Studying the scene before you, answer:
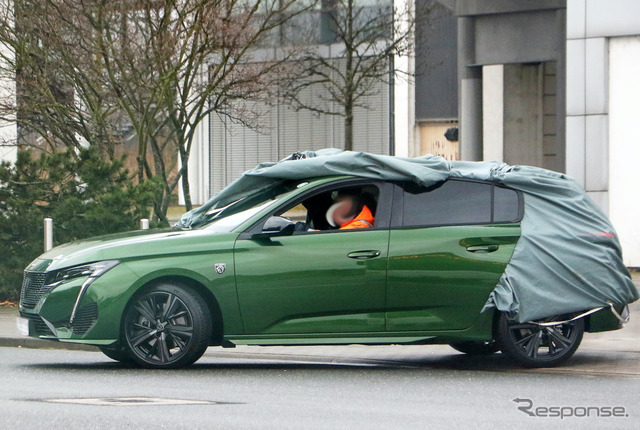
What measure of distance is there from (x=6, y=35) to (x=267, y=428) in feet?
42.7

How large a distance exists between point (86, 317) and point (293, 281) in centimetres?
157

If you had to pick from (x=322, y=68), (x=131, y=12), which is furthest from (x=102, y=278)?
(x=322, y=68)

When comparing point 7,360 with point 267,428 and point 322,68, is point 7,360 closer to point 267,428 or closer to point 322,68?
point 267,428

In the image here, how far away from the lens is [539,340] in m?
9.30

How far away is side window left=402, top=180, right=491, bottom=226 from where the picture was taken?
9148 mm

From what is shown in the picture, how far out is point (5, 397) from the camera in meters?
7.62

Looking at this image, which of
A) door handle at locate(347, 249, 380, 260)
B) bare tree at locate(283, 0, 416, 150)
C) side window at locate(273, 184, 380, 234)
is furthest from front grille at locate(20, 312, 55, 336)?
bare tree at locate(283, 0, 416, 150)

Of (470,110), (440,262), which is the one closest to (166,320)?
(440,262)

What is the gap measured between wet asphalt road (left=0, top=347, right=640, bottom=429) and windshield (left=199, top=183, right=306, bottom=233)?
1.14m

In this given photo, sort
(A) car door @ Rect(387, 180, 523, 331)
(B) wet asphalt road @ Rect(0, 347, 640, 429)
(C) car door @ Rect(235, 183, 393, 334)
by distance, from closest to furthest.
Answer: (B) wet asphalt road @ Rect(0, 347, 640, 429)
(C) car door @ Rect(235, 183, 393, 334)
(A) car door @ Rect(387, 180, 523, 331)

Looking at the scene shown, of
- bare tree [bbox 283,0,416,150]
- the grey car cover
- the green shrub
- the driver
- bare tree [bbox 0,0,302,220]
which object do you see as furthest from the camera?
bare tree [bbox 283,0,416,150]

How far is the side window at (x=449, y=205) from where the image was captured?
9.15 m

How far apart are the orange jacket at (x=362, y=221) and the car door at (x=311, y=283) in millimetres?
165

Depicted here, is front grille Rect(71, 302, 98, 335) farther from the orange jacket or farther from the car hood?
the orange jacket
